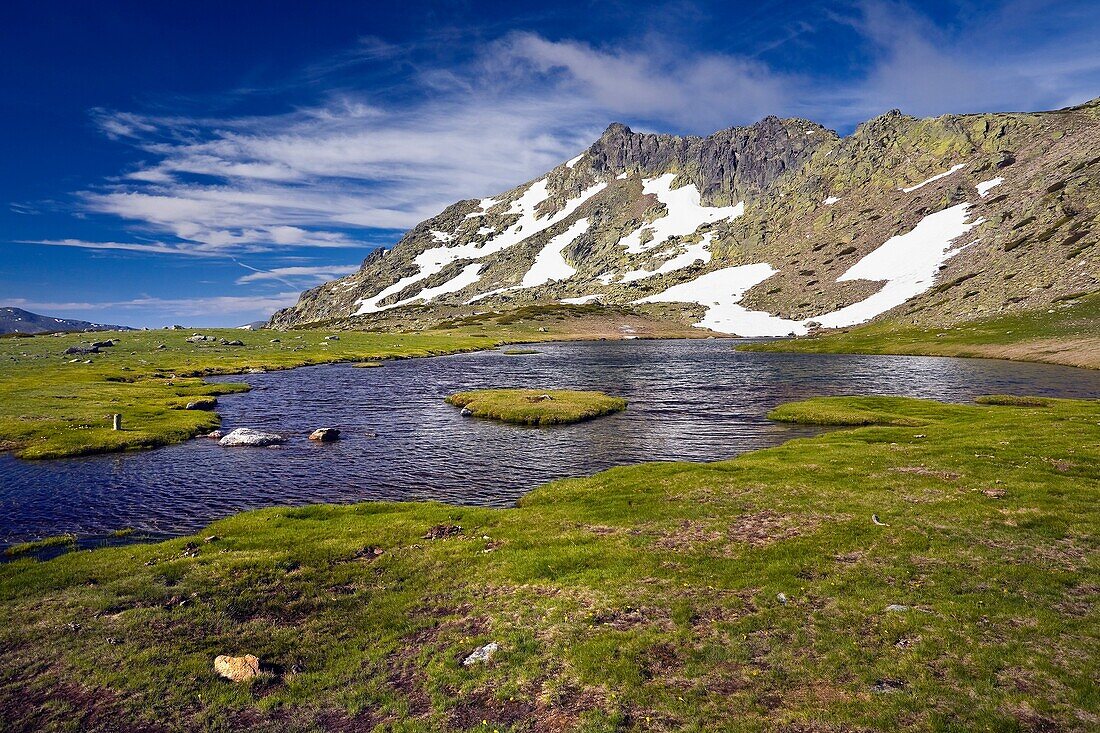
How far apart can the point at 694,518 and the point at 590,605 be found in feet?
33.7

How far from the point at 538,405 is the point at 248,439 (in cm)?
3206

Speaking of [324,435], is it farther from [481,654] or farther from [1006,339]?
[1006,339]

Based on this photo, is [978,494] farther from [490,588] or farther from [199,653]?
[199,653]

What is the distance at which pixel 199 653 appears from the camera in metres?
17.0

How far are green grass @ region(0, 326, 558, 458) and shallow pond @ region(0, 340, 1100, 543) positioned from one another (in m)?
3.76

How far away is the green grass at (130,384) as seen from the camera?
163 ft

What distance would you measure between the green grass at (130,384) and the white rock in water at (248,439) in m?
5.56

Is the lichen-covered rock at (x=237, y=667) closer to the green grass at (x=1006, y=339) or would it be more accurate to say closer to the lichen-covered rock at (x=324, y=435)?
the lichen-covered rock at (x=324, y=435)

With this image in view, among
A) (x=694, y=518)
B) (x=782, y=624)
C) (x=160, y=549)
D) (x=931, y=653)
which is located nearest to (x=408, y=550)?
(x=160, y=549)

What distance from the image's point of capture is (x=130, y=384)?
265 ft

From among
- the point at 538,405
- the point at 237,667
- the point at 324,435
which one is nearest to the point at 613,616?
the point at 237,667

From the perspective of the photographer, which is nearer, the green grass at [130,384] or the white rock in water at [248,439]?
the green grass at [130,384]

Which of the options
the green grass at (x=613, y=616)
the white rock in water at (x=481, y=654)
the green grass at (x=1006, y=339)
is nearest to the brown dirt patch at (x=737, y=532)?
the green grass at (x=613, y=616)

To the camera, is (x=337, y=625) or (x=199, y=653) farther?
(x=337, y=625)
